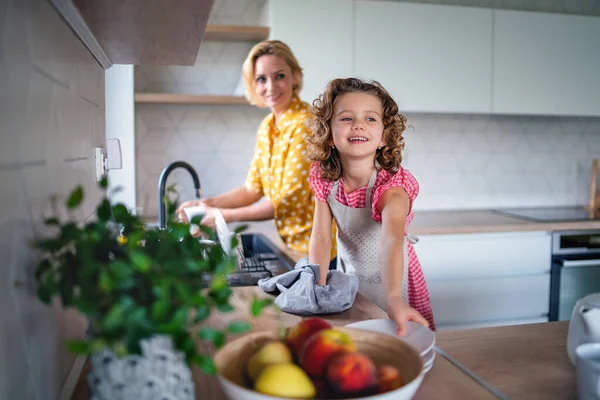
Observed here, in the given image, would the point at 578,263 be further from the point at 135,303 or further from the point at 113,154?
the point at 135,303

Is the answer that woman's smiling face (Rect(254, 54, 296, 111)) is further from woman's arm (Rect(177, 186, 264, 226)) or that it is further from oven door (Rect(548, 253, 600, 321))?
oven door (Rect(548, 253, 600, 321))

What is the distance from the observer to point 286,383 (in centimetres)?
60

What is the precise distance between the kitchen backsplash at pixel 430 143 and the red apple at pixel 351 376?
7.52ft

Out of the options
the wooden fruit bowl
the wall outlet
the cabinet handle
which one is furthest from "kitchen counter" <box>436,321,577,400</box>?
the cabinet handle

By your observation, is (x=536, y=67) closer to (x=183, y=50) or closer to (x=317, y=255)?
(x=317, y=255)

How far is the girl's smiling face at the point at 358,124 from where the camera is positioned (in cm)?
147

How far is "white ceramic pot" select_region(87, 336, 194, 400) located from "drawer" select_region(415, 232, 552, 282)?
82.3 inches

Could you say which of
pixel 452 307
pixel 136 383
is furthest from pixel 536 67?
pixel 136 383

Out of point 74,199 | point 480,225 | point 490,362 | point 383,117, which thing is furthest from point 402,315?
point 480,225

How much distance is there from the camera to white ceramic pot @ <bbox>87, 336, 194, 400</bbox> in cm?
57

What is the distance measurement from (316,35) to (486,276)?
1.43m

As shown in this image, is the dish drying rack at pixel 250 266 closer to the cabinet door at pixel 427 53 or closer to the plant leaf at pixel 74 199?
the plant leaf at pixel 74 199

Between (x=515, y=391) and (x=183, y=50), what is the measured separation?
0.98m

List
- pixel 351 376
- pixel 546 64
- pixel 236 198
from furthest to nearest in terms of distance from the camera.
Answer: 1. pixel 546 64
2. pixel 236 198
3. pixel 351 376
